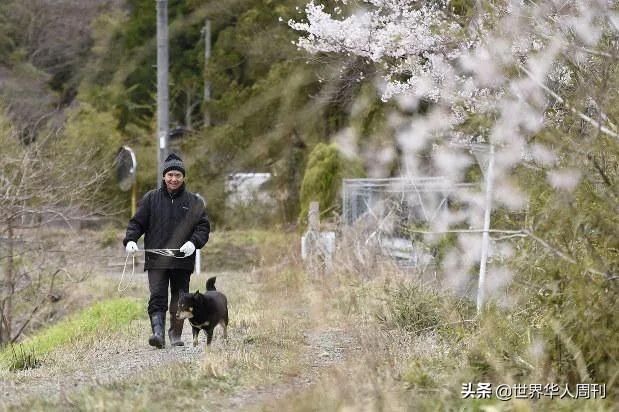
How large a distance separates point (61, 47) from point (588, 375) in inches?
1400

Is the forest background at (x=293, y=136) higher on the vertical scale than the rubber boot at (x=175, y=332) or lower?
higher

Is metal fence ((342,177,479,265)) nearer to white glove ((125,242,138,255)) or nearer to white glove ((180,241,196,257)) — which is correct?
white glove ((180,241,196,257))

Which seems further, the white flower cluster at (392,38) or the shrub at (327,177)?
the shrub at (327,177)

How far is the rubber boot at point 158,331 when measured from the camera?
978cm

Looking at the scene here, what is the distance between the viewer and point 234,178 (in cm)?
3219

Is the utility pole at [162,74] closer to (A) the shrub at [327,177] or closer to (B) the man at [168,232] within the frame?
(A) the shrub at [327,177]

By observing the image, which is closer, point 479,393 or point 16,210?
point 479,393

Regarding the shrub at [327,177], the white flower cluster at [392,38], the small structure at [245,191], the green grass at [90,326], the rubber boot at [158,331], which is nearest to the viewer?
the rubber boot at [158,331]

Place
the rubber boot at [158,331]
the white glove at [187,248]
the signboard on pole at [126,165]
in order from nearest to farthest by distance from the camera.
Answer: the white glove at [187,248]
the rubber boot at [158,331]
the signboard on pole at [126,165]

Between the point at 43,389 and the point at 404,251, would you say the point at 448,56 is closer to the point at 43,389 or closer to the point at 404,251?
the point at 404,251

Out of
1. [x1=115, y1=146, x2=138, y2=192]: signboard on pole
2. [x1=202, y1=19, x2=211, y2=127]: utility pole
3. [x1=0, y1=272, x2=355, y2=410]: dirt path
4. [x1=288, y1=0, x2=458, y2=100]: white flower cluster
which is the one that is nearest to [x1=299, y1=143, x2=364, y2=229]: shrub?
[x1=115, y1=146, x2=138, y2=192]: signboard on pole

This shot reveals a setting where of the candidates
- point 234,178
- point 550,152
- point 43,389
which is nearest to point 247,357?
point 43,389

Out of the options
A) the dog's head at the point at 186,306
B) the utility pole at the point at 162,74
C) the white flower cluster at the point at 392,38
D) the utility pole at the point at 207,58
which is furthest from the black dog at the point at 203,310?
the utility pole at the point at 207,58

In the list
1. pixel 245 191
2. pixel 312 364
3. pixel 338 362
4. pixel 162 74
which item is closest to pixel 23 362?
pixel 312 364
